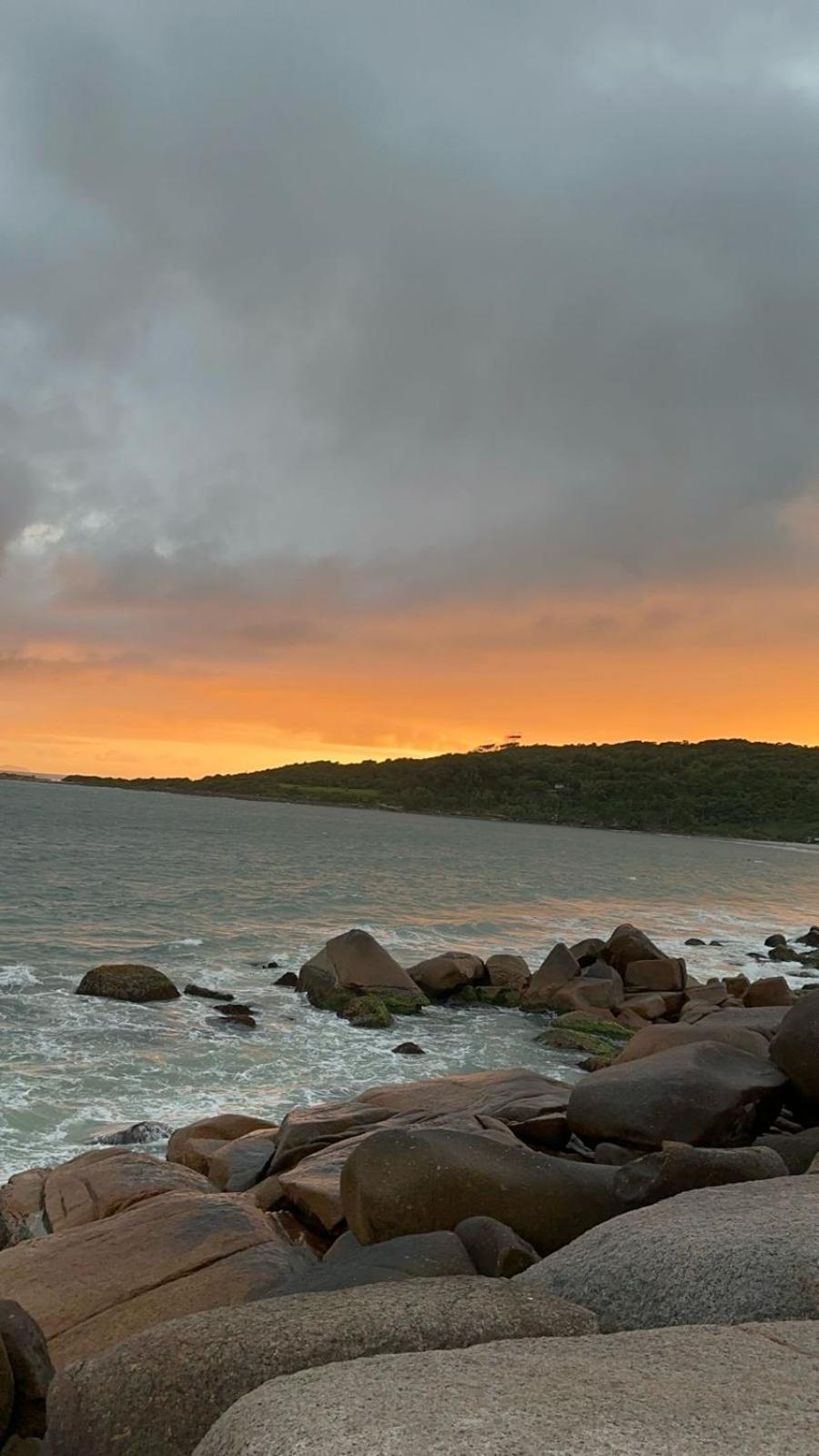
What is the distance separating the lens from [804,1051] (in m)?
11.6

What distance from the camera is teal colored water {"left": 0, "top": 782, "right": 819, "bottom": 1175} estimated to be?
1839cm

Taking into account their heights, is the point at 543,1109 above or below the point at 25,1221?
above

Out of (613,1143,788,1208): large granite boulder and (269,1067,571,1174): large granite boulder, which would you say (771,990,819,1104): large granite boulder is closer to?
(269,1067,571,1174): large granite boulder

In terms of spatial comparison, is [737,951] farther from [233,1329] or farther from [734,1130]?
[233,1329]

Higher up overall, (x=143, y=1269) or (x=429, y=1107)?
(x=143, y=1269)

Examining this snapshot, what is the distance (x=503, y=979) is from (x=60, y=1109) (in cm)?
1562

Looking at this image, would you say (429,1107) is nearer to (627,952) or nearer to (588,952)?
(627,952)

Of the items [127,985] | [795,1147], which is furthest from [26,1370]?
[127,985]

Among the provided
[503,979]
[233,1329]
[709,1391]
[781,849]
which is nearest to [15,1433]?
[233,1329]

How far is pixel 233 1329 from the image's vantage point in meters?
5.39

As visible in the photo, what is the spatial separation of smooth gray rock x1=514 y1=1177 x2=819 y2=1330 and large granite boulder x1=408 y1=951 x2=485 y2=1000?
22.0 m

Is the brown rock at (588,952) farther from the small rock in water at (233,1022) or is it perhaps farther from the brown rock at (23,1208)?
the brown rock at (23,1208)

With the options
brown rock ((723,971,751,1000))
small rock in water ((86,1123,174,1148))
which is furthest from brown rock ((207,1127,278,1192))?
brown rock ((723,971,751,1000))

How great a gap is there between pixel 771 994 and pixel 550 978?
20.1 ft
